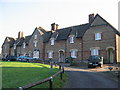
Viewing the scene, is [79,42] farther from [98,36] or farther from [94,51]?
[98,36]

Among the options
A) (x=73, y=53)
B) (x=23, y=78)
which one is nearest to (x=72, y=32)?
(x=73, y=53)

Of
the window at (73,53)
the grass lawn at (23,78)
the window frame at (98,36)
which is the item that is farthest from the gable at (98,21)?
the grass lawn at (23,78)

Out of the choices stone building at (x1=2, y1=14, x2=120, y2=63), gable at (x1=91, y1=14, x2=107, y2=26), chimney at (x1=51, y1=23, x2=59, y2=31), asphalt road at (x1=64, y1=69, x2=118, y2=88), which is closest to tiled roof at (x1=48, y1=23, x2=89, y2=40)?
stone building at (x1=2, y1=14, x2=120, y2=63)

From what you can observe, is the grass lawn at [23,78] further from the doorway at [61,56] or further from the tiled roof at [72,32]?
the doorway at [61,56]

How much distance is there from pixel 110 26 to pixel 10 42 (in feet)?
137

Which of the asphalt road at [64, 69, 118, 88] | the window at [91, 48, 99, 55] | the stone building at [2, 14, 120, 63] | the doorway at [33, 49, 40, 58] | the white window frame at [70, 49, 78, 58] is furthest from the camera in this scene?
the doorway at [33, 49, 40, 58]

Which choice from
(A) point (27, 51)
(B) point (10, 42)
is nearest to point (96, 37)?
(A) point (27, 51)

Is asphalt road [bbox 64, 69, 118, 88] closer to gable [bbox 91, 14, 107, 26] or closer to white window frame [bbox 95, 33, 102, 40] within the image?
white window frame [bbox 95, 33, 102, 40]

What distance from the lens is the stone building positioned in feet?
76.0

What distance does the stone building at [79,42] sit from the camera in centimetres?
2317

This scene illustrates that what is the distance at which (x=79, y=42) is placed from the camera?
2769 cm

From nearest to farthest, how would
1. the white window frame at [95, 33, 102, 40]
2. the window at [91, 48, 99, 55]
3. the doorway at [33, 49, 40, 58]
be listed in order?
the white window frame at [95, 33, 102, 40]
the window at [91, 48, 99, 55]
the doorway at [33, 49, 40, 58]

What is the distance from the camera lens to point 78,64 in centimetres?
2372

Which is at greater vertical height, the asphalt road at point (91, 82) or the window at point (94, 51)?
the window at point (94, 51)
